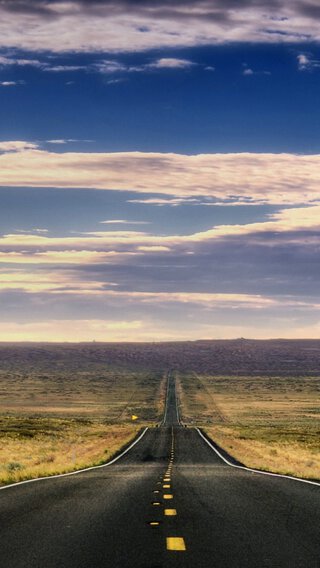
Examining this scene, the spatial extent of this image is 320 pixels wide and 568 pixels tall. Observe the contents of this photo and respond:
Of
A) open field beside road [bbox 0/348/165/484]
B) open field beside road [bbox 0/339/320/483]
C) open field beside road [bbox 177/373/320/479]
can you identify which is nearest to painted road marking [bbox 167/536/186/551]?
open field beside road [bbox 0/348/165/484]

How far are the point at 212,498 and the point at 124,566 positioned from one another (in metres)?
7.39

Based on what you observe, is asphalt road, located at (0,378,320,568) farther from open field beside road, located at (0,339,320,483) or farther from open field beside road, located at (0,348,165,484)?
open field beside road, located at (0,348,165,484)

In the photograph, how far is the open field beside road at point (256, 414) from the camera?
53.7 metres

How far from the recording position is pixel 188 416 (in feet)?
373

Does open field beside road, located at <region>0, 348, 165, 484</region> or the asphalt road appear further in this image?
open field beside road, located at <region>0, 348, 165, 484</region>

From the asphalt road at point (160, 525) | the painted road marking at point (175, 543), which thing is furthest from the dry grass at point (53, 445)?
the painted road marking at point (175, 543)

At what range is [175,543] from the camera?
9.13 m

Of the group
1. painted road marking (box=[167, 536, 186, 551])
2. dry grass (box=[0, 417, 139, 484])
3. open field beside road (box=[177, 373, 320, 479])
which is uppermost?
painted road marking (box=[167, 536, 186, 551])

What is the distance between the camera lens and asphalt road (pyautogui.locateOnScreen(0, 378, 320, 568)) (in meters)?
8.19

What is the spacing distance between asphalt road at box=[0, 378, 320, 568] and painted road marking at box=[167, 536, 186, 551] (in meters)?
0.01

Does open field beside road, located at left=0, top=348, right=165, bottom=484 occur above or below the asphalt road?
below

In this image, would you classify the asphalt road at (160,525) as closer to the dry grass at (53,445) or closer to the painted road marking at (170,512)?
the painted road marking at (170,512)

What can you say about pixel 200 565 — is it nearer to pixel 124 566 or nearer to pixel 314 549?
pixel 124 566

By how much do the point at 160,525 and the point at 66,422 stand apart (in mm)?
71192
